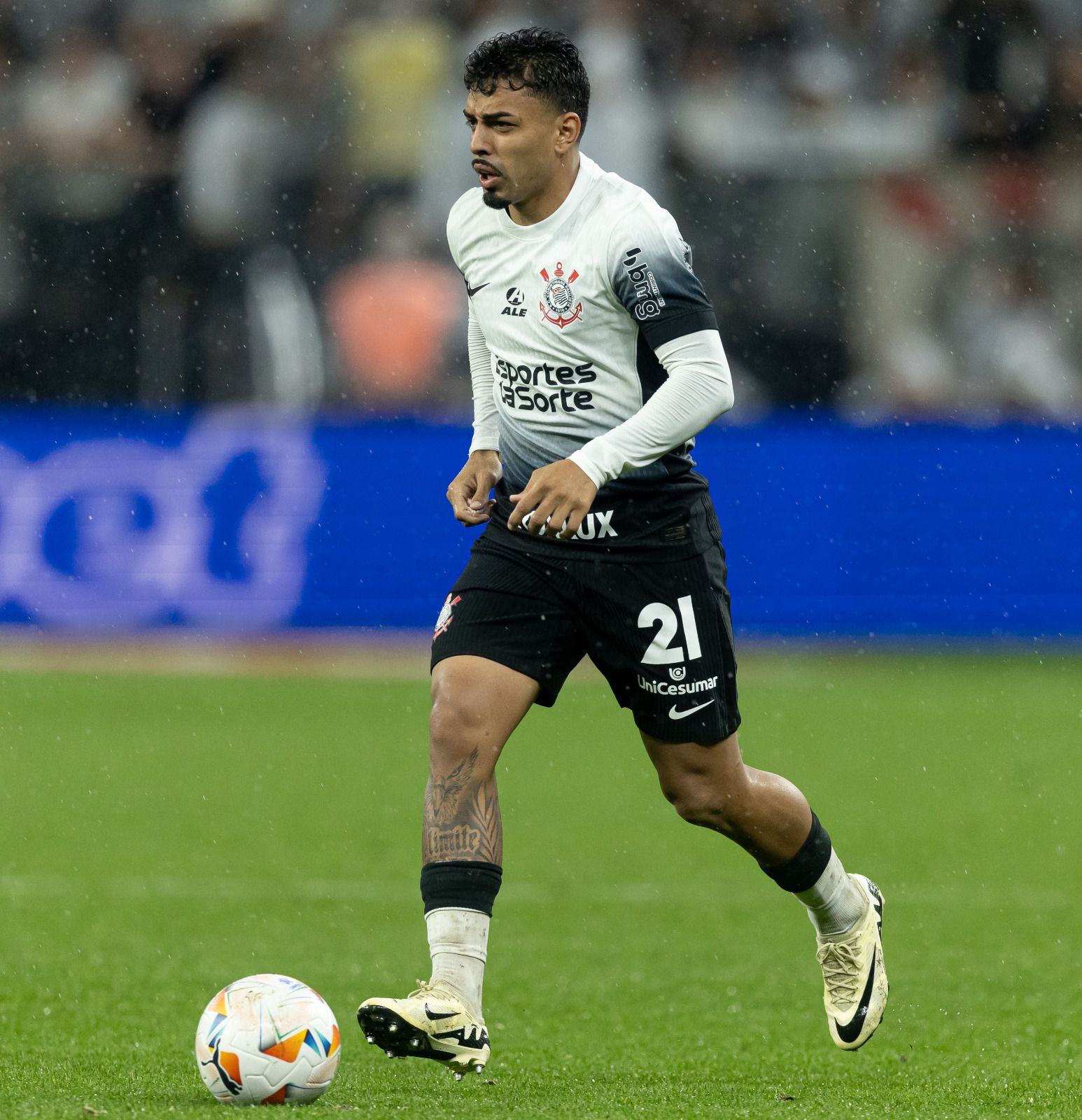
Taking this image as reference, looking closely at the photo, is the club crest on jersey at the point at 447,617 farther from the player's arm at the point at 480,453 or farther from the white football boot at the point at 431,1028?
the white football boot at the point at 431,1028

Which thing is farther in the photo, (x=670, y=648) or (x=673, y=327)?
(x=670, y=648)

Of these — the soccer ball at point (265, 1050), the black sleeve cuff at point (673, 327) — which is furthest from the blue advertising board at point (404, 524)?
the soccer ball at point (265, 1050)

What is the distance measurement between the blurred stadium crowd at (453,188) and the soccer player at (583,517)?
9.10m

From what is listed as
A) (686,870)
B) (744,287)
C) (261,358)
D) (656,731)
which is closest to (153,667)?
(261,358)

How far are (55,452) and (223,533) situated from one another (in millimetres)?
1191

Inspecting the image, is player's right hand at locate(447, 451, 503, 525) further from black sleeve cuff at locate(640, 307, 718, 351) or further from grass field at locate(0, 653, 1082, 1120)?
grass field at locate(0, 653, 1082, 1120)

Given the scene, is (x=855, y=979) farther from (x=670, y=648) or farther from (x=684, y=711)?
(x=670, y=648)

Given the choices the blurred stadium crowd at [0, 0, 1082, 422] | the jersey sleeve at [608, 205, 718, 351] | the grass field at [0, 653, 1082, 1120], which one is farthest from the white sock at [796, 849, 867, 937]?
the blurred stadium crowd at [0, 0, 1082, 422]

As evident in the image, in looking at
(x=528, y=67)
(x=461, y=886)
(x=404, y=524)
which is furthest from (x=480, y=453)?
(x=404, y=524)

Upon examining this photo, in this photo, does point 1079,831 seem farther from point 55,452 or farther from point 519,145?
point 55,452

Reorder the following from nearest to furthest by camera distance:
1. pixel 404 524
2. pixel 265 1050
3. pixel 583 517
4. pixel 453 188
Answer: pixel 265 1050, pixel 583 517, pixel 404 524, pixel 453 188

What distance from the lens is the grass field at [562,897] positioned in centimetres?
464

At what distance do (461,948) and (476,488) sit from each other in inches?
46.5

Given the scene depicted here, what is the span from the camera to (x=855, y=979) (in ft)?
16.8
